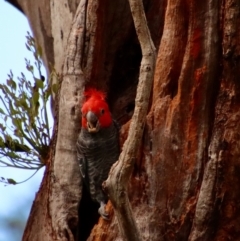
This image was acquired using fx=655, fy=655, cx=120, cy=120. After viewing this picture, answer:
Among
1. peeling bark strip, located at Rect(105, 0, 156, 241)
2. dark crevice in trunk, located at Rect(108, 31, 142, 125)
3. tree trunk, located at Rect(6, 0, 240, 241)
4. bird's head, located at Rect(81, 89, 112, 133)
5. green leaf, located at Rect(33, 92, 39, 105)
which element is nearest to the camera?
peeling bark strip, located at Rect(105, 0, 156, 241)

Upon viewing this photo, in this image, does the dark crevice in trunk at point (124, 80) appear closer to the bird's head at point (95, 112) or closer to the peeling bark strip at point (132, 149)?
the bird's head at point (95, 112)

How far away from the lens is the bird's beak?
317 cm

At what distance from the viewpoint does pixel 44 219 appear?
3213mm

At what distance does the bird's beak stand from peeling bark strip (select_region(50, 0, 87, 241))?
102 millimetres

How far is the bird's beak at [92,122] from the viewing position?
3172 millimetres

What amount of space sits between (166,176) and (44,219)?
2.37 ft

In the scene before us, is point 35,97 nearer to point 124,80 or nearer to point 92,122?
point 92,122

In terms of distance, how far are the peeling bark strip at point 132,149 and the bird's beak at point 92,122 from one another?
2.54 feet

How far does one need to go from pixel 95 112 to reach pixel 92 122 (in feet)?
0.18

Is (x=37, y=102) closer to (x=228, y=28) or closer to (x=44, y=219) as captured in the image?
(x=44, y=219)

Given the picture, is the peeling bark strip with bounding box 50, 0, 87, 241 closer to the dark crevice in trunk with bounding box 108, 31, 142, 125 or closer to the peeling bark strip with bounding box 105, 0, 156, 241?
the dark crevice in trunk with bounding box 108, 31, 142, 125

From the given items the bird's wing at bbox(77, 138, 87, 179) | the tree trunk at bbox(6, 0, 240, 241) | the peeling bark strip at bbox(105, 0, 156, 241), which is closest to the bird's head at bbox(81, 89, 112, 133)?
the bird's wing at bbox(77, 138, 87, 179)

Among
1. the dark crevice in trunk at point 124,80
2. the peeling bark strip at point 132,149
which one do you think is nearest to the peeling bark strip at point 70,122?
the dark crevice in trunk at point 124,80

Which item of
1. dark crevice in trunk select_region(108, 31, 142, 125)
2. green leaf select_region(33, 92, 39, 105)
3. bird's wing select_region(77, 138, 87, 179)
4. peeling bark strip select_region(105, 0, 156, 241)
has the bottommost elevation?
peeling bark strip select_region(105, 0, 156, 241)
